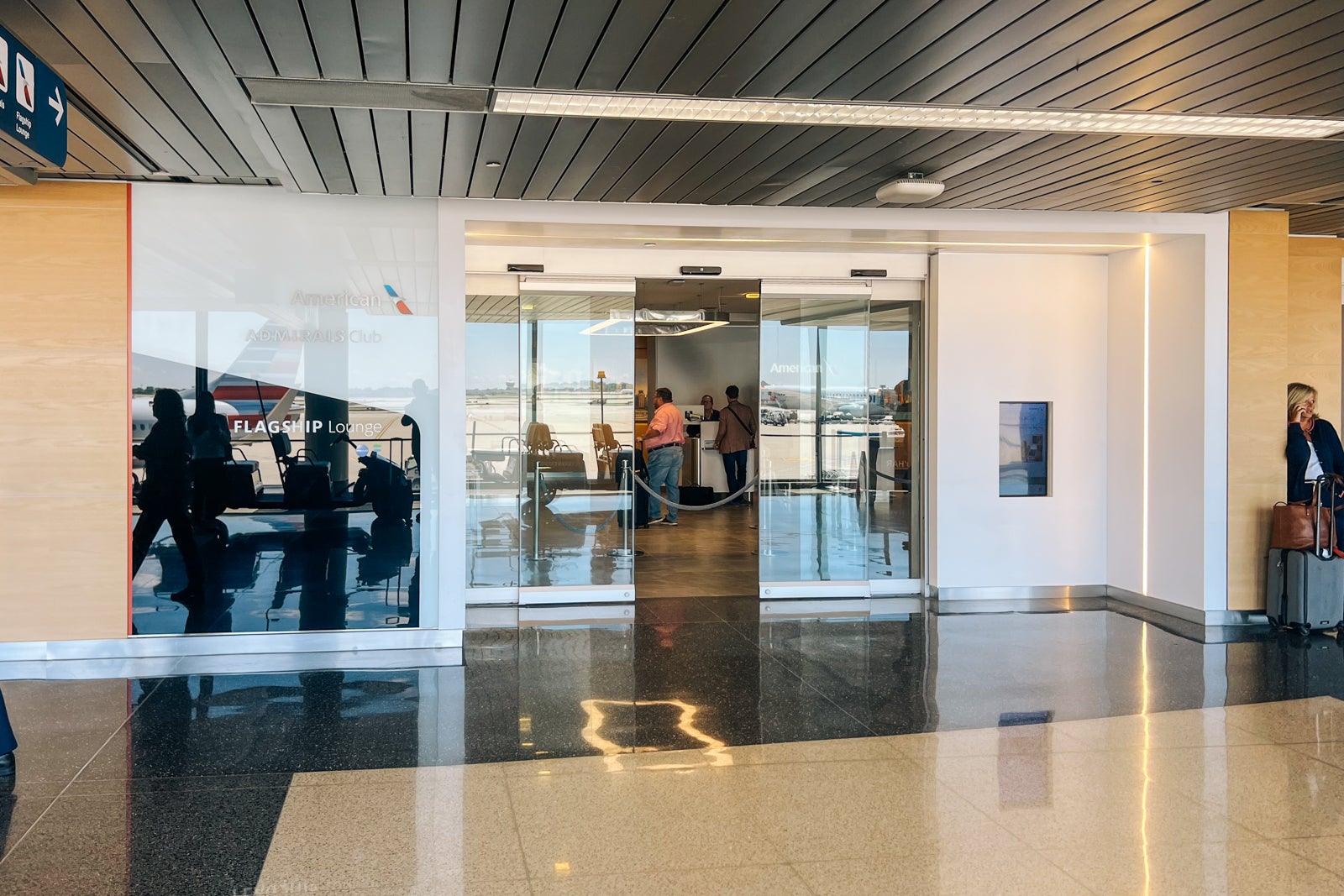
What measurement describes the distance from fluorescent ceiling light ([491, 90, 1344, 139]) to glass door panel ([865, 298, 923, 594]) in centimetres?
370

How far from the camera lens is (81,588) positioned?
6715 millimetres

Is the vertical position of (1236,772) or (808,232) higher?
(808,232)

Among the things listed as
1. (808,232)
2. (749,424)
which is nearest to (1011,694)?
(808,232)

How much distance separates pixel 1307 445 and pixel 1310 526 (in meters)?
0.68

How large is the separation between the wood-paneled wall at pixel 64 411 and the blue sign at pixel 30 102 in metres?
2.34

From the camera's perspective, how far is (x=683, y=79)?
4.59 meters

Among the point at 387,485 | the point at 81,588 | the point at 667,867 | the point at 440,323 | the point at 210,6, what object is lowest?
the point at 667,867

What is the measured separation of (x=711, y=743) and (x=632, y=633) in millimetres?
2667

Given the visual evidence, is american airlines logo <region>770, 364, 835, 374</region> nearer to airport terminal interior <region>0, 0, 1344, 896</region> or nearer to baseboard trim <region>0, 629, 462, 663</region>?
airport terminal interior <region>0, 0, 1344, 896</region>

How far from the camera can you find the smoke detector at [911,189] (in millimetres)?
6504

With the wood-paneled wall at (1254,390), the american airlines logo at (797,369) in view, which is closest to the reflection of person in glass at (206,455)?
the american airlines logo at (797,369)

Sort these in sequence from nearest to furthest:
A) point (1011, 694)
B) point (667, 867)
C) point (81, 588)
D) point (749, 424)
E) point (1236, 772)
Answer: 1. point (667, 867)
2. point (1236, 772)
3. point (1011, 694)
4. point (81, 588)
5. point (749, 424)

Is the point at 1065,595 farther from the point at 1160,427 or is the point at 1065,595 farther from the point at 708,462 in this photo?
the point at 708,462

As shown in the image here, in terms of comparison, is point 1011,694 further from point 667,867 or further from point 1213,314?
point 1213,314
